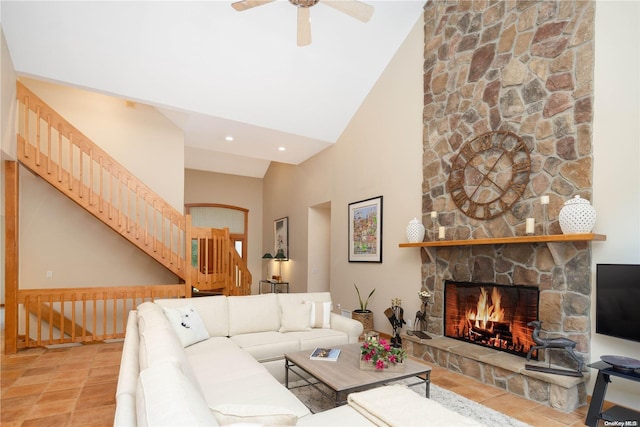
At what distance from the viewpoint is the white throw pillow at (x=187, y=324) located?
131 inches

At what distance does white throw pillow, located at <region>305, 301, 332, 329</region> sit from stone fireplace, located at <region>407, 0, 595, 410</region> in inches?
43.0

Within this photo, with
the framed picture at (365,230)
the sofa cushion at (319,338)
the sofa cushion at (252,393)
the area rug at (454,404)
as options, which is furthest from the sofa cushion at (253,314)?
the framed picture at (365,230)

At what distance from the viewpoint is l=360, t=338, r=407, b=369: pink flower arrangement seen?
279 cm

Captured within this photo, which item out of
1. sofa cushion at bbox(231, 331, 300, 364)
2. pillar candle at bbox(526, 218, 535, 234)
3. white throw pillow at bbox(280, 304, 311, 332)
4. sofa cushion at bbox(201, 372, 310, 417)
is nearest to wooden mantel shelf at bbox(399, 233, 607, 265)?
pillar candle at bbox(526, 218, 535, 234)

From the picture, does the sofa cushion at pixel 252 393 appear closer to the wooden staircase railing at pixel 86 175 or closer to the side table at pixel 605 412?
the side table at pixel 605 412

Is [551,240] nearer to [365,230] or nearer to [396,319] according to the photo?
[396,319]

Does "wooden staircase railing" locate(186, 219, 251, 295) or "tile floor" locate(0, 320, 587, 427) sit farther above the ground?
"wooden staircase railing" locate(186, 219, 251, 295)

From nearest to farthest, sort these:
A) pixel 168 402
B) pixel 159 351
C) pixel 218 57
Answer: pixel 168 402, pixel 159 351, pixel 218 57

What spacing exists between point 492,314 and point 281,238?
586 centimetres

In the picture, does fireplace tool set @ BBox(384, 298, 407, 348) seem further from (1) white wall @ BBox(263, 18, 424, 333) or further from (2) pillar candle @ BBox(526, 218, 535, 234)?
(2) pillar candle @ BBox(526, 218, 535, 234)

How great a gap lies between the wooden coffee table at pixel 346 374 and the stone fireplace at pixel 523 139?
1.16m

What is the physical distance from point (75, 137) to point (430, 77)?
509 centimetres

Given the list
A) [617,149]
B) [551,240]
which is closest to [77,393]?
[551,240]

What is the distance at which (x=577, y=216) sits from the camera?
9.80 ft
